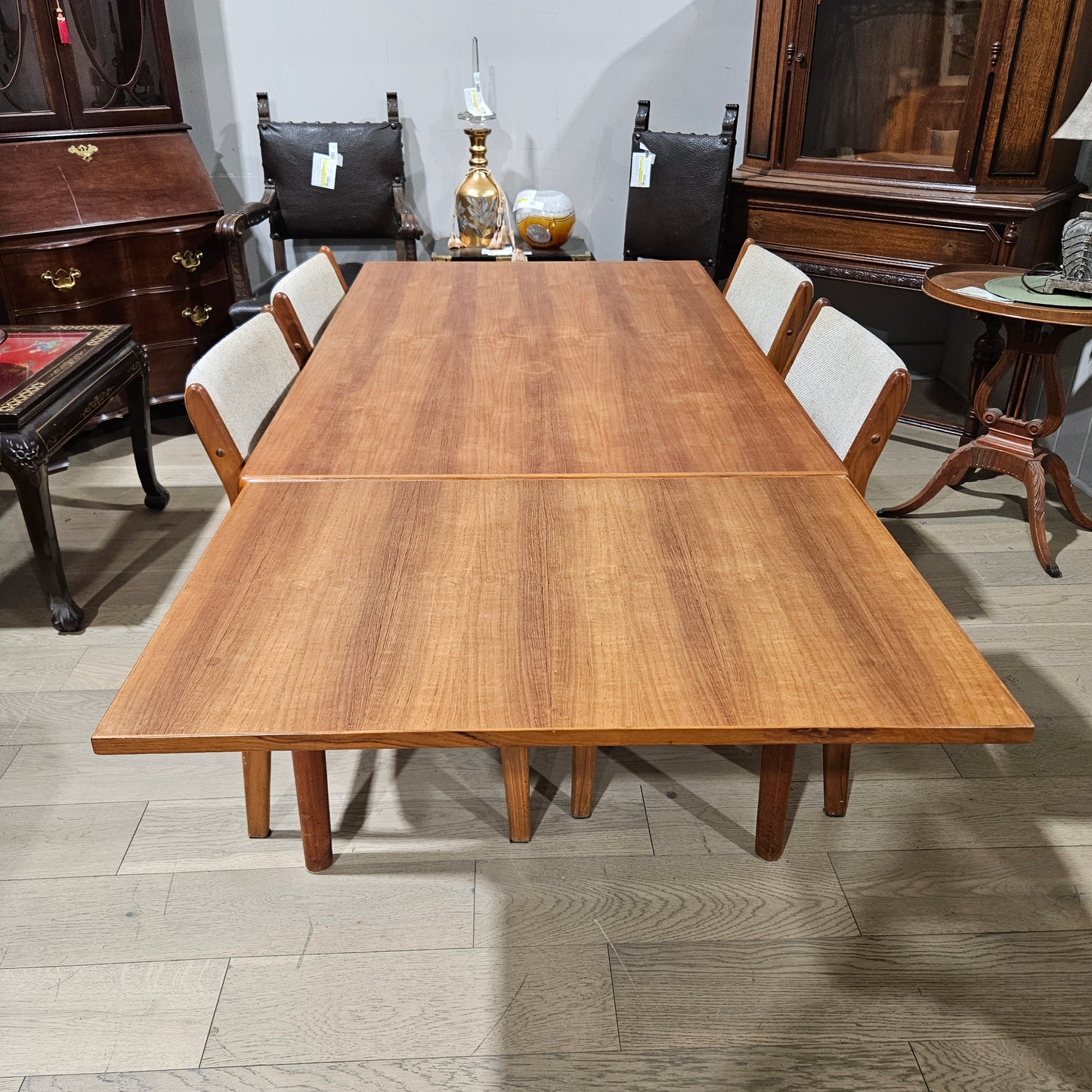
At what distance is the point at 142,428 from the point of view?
2645 millimetres

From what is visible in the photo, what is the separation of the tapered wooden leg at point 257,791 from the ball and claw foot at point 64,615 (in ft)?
2.67

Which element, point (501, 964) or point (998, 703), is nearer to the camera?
point (998, 703)

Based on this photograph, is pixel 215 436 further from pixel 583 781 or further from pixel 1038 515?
pixel 1038 515

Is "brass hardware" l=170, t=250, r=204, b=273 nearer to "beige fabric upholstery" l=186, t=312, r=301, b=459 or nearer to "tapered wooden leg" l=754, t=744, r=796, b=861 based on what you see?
"beige fabric upholstery" l=186, t=312, r=301, b=459

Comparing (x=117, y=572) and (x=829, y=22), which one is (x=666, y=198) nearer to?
(x=829, y=22)

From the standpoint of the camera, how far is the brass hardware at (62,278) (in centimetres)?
285

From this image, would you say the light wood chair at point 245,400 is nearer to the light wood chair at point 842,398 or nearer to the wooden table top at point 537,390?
the wooden table top at point 537,390

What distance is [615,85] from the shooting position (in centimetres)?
354

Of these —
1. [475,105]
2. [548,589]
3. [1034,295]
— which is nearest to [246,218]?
[475,105]

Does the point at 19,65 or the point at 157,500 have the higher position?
the point at 19,65

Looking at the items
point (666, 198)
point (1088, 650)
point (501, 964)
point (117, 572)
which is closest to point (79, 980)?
point (501, 964)

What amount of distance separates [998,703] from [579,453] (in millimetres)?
702

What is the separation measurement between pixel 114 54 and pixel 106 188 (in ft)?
1.59

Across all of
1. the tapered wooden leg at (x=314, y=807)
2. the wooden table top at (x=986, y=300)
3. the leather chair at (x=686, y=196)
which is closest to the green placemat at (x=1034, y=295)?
the wooden table top at (x=986, y=300)
